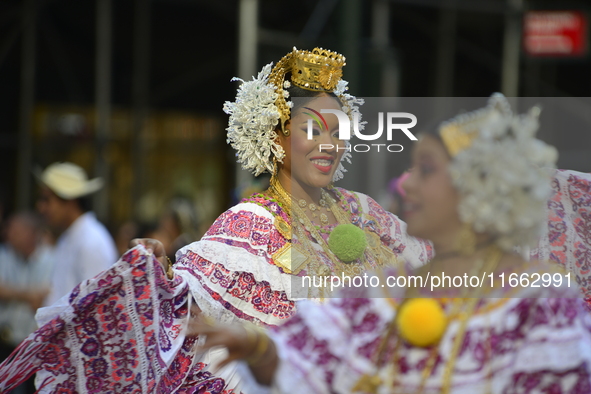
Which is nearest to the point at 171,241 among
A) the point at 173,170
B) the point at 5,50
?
the point at 173,170

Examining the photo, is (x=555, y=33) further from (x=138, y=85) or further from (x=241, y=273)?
(x=241, y=273)

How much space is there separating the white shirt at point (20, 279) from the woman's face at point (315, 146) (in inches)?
147

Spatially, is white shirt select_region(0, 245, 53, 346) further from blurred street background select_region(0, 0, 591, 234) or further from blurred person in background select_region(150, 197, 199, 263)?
blurred street background select_region(0, 0, 591, 234)

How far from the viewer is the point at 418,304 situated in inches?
83.3

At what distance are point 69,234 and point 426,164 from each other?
429 cm

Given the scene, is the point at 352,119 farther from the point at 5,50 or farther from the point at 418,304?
the point at 5,50

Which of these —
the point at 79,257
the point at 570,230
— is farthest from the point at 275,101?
the point at 79,257

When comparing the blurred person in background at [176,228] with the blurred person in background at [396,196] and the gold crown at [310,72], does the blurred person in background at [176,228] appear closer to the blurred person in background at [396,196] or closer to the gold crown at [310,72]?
the gold crown at [310,72]

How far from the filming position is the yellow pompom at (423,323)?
6.82 feet

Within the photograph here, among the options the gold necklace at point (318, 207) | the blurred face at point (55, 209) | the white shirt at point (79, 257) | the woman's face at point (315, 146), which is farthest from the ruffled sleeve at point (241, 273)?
the blurred face at point (55, 209)

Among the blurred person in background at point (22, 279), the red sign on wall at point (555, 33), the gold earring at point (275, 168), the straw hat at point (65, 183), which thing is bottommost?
the blurred person in background at point (22, 279)

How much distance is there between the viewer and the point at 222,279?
336cm

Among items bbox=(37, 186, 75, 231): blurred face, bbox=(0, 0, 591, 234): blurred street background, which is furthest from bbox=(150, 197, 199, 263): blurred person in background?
bbox=(0, 0, 591, 234): blurred street background

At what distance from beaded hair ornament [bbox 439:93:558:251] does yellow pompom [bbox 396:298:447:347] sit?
237 mm
